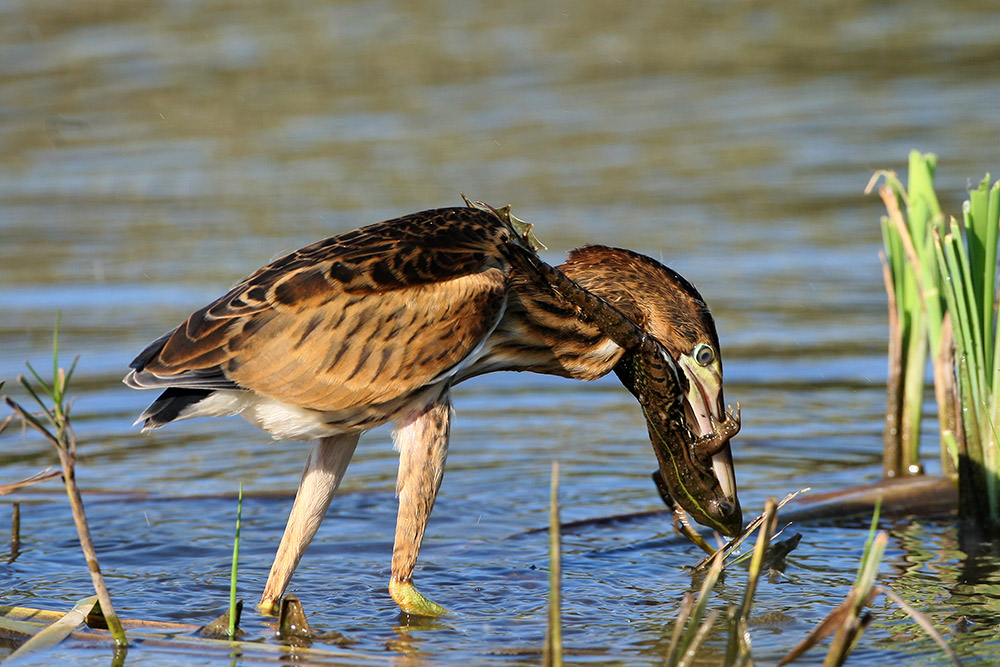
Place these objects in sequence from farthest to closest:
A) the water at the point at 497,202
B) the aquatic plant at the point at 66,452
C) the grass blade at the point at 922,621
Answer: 1. the water at the point at 497,202
2. the aquatic plant at the point at 66,452
3. the grass blade at the point at 922,621

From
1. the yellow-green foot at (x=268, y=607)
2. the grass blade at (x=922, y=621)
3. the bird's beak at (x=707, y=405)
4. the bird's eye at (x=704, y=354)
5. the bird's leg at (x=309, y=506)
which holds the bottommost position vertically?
the grass blade at (x=922, y=621)

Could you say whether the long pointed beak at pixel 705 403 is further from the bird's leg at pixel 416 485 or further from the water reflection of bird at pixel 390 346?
the bird's leg at pixel 416 485

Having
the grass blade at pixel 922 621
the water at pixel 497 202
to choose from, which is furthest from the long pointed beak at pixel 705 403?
the grass blade at pixel 922 621

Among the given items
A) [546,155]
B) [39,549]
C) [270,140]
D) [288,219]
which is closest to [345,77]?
[270,140]

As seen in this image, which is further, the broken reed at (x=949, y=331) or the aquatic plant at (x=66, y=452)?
the broken reed at (x=949, y=331)

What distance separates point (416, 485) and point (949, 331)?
2372 millimetres

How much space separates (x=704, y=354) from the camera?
586 cm

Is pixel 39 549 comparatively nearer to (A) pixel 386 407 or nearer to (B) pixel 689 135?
(A) pixel 386 407

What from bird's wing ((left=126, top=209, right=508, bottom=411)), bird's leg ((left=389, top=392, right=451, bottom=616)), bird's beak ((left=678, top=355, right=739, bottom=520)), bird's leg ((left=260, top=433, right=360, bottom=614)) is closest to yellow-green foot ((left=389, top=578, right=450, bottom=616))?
bird's leg ((left=389, top=392, right=451, bottom=616))

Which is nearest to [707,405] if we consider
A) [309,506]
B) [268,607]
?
[309,506]

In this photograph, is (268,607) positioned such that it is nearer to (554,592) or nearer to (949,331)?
(554,592)

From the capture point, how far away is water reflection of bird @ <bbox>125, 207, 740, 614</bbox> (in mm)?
5445

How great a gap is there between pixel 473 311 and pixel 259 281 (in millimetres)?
806

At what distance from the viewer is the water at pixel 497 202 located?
19.7 ft
